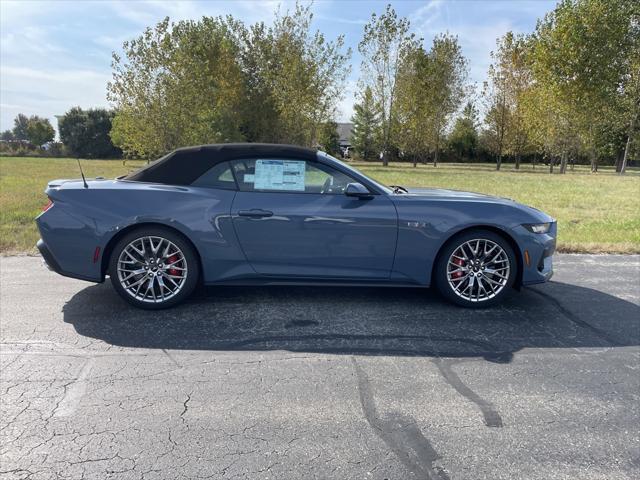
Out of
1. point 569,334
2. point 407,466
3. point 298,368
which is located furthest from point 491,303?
point 407,466

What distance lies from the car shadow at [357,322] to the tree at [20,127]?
200 ft

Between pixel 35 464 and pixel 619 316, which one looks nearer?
pixel 35 464

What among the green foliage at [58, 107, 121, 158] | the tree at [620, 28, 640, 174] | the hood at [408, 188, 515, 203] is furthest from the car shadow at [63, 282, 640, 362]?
the green foliage at [58, 107, 121, 158]

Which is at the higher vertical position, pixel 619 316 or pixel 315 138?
pixel 315 138

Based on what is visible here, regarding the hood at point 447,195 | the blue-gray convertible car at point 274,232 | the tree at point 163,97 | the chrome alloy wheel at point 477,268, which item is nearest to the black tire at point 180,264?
the blue-gray convertible car at point 274,232

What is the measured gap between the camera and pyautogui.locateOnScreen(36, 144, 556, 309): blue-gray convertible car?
3.83 metres

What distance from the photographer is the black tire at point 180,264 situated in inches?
151

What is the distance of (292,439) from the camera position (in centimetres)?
226

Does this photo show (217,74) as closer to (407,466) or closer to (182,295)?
(182,295)

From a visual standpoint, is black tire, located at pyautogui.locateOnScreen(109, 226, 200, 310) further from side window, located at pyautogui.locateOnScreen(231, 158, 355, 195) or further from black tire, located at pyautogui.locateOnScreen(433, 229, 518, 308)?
black tire, located at pyautogui.locateOnScreen(433, 229, 518, 308)

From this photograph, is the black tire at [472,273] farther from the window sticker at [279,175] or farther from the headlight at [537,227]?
the window sticker at [279,175]

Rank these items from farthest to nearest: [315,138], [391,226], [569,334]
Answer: [315,138] → [391,226] → [569,334]

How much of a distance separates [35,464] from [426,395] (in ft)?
6.73

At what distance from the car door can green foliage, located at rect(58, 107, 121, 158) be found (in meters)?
49.0
